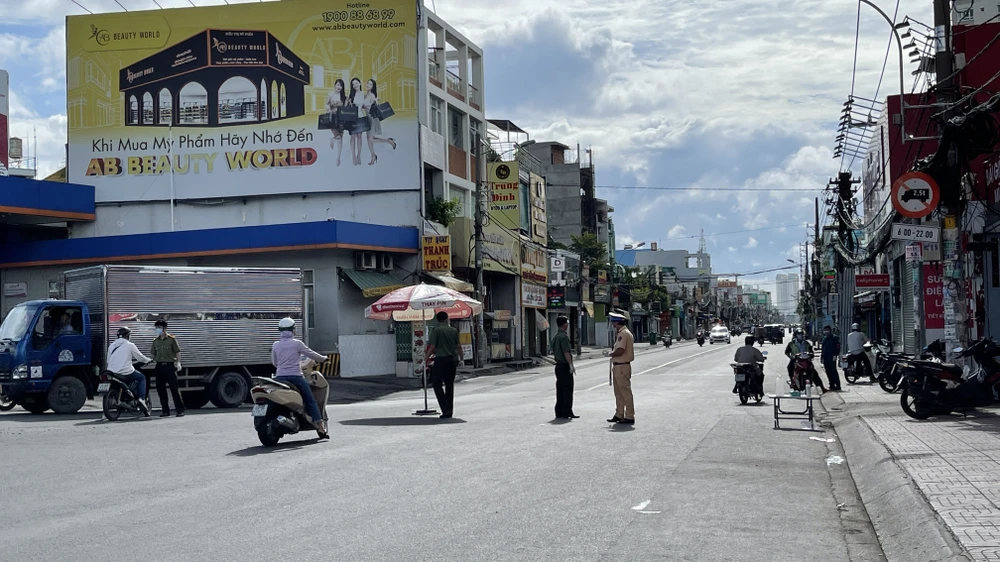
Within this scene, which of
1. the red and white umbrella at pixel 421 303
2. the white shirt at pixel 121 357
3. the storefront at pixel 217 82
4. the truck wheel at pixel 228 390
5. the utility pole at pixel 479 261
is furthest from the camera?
the storefront at pixel 217 82

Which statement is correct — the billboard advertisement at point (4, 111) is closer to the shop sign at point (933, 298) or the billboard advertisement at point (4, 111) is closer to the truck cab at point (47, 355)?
the truck cab at point (47, 355)

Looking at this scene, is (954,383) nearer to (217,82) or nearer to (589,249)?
(217,82)

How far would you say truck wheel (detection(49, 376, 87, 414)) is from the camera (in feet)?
68.4

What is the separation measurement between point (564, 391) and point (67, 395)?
10396mm

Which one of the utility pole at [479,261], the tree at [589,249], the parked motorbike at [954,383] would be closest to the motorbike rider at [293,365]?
the parked motorbike at [954,383]

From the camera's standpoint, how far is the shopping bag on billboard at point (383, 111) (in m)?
40.7

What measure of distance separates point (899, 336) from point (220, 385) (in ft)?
82.9

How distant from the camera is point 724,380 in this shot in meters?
30.8

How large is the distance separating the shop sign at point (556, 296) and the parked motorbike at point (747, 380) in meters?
36.6

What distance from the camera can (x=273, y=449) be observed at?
45.0ft

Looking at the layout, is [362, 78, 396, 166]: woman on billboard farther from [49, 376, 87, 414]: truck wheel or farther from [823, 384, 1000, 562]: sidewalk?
[823, 384, 1000, 562]: sidewalk

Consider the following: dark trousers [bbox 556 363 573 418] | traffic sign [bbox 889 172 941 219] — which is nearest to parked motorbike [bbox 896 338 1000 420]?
traffic sign [bbox 889 172 941 219]

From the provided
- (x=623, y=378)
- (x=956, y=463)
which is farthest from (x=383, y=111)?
(x=956, y=463)

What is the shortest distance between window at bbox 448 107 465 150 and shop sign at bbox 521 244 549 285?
778 cm
